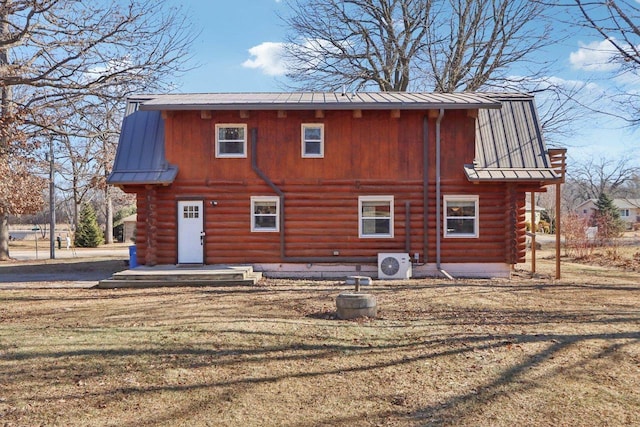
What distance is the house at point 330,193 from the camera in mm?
15508

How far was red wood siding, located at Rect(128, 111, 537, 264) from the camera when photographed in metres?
15.5

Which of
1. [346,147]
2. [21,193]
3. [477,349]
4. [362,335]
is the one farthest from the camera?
[21,193]

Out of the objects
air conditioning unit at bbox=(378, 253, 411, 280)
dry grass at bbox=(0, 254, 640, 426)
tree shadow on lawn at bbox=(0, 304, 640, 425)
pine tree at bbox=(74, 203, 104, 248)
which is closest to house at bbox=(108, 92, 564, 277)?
air conditioning unit at bbox=(378, 253, 411, 280)

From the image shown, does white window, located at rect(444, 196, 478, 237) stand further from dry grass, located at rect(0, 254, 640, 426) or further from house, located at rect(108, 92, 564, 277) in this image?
dry grass, located at rect(0, 254, 640, 426)

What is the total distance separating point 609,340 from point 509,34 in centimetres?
2102

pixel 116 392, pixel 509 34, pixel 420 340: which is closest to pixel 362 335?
pixel 420 340

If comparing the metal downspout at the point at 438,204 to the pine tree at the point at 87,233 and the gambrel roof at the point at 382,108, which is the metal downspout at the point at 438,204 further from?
the pine tree at the point at 87,233

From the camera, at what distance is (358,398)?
5.27m

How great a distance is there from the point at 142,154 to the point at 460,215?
10.3 meters

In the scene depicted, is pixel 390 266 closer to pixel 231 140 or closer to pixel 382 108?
pixel 382 108

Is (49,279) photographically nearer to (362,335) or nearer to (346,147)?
(346,147)

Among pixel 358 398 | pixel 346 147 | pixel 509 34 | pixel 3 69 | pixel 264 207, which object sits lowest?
pixel 358 398

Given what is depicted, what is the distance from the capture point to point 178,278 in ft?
44.4

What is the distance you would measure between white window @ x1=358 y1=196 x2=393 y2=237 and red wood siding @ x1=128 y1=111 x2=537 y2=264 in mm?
190
